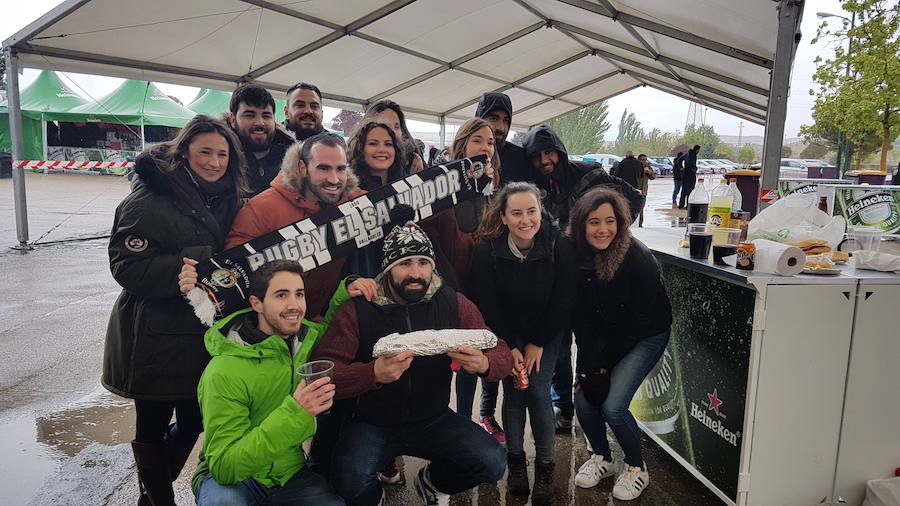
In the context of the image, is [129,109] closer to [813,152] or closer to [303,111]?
[303,111]

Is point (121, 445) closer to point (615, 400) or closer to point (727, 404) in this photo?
point (615, 400)

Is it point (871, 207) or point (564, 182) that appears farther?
point (871, 207)

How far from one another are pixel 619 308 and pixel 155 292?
2170 millimetres

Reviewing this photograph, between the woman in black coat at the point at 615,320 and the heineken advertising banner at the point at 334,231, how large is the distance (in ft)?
2.19

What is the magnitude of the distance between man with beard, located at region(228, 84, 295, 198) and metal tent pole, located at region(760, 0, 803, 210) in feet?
14.7

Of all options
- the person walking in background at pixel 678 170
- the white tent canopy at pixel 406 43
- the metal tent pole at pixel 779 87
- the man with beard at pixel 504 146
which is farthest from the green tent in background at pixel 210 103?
the metal tent pole at pixel 779 87

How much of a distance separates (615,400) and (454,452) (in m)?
0.94

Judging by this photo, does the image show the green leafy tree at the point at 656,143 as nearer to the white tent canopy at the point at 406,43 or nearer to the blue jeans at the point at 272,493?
the white tent canopy at the point at 406,43

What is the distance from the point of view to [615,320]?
2.79m

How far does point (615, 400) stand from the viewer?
2.77 meters

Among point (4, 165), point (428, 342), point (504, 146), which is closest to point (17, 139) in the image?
point (504, 146)

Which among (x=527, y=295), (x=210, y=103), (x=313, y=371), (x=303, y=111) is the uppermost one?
(x=210, y=103)

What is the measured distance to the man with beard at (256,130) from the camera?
3.13 meters

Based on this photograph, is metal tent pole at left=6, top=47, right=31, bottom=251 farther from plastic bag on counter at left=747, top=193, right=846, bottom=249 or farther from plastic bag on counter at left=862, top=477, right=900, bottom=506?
plastic bag on counter at left=862, top=477, right=900, bottom=506
